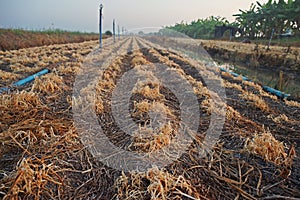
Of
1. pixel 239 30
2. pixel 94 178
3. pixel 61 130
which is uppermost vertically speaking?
pixel 239 30

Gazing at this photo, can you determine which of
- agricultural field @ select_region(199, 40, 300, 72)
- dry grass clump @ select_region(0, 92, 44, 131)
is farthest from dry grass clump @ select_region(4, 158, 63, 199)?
agricultural field @ select_region(199, 40, 300, 72)

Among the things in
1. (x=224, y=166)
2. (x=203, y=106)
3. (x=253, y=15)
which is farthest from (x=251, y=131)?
(x=253, y=15)

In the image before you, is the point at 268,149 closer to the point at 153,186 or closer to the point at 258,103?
the point at 153,186

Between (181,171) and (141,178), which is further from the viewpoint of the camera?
(181,171)

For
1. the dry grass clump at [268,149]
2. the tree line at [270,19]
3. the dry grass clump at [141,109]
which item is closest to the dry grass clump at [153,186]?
the dry grass clump at [268,149]

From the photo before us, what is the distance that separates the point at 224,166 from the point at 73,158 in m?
1.54

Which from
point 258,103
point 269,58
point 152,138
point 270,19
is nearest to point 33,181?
point 152,138

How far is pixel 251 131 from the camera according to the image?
295cm

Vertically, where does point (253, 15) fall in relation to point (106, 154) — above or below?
above

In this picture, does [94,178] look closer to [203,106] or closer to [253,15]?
[203,106]

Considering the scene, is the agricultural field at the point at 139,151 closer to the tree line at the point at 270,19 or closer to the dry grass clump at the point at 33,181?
the dry grass clump at the point at 33,181

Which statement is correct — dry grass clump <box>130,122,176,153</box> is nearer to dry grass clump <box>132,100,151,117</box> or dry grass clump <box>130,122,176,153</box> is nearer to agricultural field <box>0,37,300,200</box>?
agricultural field <box>0,37,300,200</box>

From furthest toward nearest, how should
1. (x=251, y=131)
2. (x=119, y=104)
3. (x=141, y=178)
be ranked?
1. (x=119, y=104)
2. (x=251, y=131)
3. (x=141, y=178)

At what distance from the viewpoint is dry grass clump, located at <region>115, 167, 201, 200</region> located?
1554 millimetres
